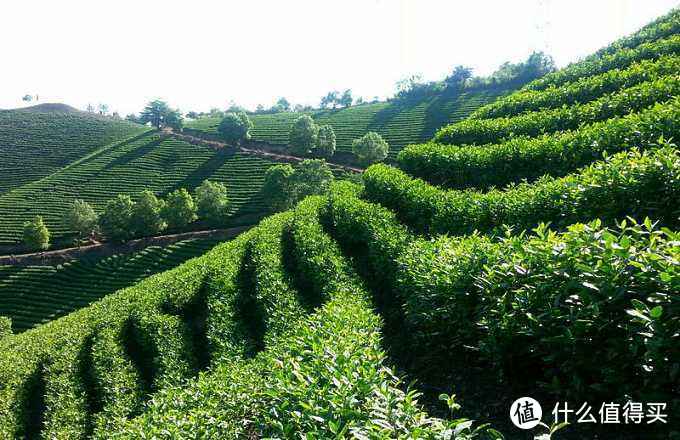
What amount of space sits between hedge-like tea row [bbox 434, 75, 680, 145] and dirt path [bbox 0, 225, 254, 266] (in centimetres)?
3557

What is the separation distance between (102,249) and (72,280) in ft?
27.6

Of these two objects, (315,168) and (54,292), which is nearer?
(54,292)

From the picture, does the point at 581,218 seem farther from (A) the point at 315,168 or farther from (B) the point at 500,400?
(A) the point at 315,168

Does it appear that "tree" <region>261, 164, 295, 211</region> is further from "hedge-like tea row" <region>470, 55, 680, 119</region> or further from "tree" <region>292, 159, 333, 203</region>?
"hedge-like tea row" <region>470, 55, 680, 119</region>

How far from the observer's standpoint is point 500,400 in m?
4.95

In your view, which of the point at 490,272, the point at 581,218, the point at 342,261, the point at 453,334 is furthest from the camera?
the point at 342,261

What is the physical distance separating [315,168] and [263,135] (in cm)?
3794

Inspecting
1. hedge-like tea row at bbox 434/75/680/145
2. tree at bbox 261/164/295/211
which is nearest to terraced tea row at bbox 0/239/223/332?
tree at bbox 261/164/295/211

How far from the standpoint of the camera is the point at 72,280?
124 ft

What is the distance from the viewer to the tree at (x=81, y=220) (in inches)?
1777

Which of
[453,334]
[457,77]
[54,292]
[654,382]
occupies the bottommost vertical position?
[54,292]

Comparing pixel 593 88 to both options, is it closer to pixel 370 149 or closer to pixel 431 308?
pixel 431 308

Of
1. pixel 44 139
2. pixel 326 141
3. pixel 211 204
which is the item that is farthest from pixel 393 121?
pixel 44 139

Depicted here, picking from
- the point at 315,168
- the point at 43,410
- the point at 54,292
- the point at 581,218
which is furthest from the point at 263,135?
the point at 581,218
